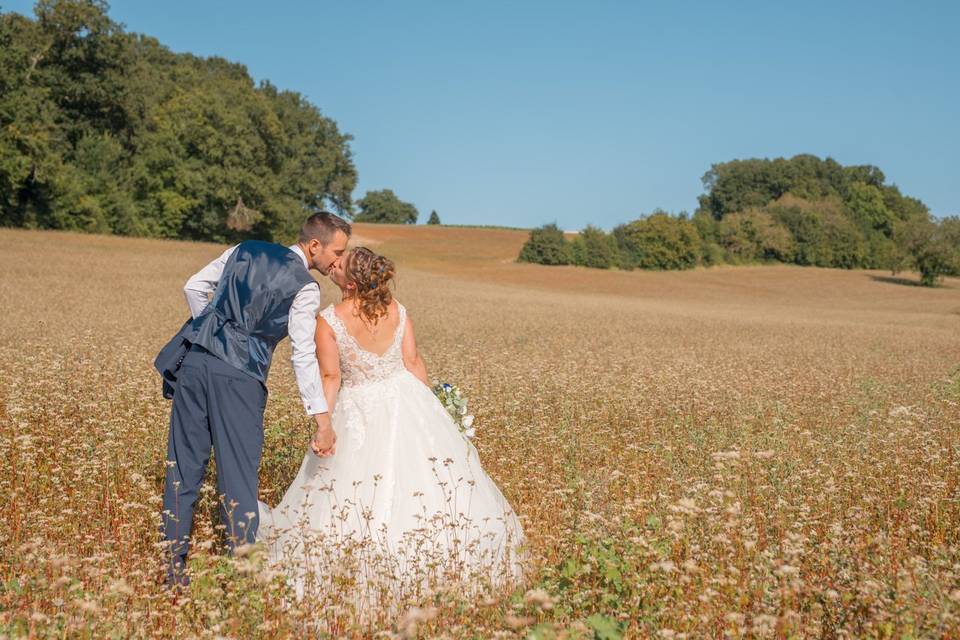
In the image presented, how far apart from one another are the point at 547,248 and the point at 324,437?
65.4 m

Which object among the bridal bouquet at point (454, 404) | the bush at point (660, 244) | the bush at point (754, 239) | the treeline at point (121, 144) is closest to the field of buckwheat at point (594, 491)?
the bridal bouquet at point (454, 404)

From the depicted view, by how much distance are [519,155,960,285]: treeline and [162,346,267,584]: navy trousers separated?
63.7 m

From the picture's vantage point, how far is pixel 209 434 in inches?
179

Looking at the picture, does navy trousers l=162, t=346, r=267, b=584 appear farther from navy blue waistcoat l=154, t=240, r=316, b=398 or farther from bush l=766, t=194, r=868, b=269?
bush l=766, t=194, r=868, b=269

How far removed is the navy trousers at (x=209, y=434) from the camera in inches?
174

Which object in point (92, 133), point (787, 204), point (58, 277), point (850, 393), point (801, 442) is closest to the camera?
point (801, 442)

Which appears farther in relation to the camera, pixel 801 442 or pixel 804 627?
pixel 801 442

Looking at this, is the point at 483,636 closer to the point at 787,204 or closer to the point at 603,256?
the point at 603,256

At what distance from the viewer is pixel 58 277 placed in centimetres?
2938

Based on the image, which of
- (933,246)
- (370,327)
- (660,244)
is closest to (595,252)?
(660,244)

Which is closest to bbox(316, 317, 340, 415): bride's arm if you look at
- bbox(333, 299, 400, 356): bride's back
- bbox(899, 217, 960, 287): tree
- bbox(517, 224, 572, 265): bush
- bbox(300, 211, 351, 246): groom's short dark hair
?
bbox(333, 299, 400, 356): bride's back

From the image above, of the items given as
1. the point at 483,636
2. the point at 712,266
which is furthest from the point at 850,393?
the point at 712,266

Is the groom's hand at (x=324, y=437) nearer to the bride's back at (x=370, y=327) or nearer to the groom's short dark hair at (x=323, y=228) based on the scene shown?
the bride's back at (x=370, y=327)

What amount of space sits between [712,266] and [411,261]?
29855 mm
